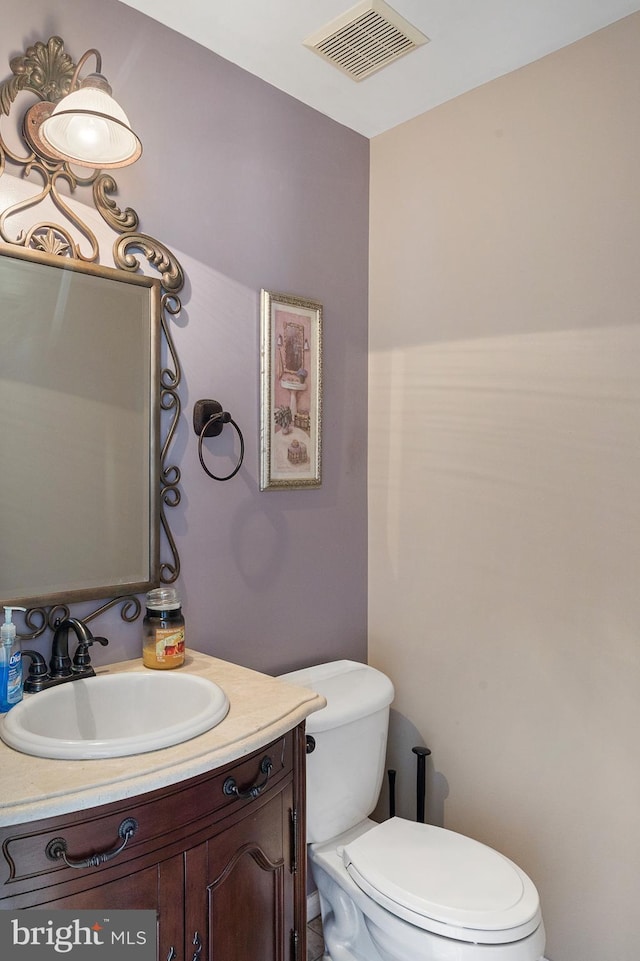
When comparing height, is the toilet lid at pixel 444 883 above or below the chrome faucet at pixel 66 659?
below

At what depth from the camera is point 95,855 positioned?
983 mm

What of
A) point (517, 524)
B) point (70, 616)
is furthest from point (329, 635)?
point (70, 616)

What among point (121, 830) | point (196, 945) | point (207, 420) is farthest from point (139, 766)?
point (207, 420)

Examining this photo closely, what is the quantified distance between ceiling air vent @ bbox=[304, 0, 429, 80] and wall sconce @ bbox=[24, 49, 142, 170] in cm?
66

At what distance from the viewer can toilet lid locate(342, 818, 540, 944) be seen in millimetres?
1362

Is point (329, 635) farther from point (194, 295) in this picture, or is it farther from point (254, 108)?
point (254, 108)

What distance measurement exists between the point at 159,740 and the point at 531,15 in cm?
189

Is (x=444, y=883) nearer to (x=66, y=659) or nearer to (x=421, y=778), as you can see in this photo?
(x=421, y=778)

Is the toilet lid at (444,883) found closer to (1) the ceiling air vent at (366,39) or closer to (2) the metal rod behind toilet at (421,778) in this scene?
(2) the metal rod behind toilet at (421,778)

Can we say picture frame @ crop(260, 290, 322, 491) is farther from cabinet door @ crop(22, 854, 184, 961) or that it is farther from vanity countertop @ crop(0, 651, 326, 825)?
cabinet door @ crop(22, 854, 184, 961)

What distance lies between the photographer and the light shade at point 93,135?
1.33m

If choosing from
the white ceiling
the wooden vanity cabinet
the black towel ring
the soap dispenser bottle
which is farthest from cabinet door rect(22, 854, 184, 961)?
the white ceiling

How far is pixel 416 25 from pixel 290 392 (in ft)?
3.33

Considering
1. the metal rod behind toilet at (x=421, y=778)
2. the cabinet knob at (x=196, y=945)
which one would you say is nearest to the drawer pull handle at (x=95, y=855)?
the cabinet knob at (x=196, y=945)
